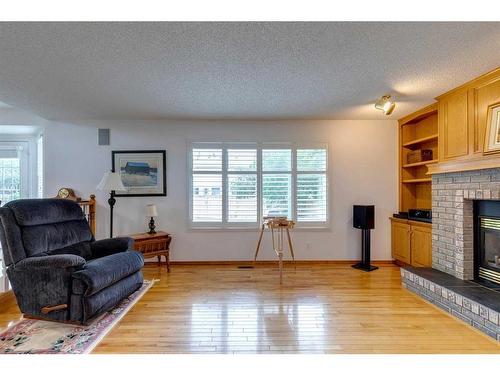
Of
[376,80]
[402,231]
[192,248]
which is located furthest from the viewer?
[192,248]

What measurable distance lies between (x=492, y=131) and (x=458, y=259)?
4.86 ft

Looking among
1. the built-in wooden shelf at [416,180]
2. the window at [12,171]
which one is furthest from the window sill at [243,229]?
the window at [12,171]

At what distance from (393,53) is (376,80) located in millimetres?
618

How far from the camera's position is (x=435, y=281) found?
300cm

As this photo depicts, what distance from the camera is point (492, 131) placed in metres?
2.77

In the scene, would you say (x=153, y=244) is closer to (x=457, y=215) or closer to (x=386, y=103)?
(x=386, y=103)

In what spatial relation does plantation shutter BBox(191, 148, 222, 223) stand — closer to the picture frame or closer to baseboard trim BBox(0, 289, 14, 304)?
baseboard trim BBox(0, 289, 14, 304)

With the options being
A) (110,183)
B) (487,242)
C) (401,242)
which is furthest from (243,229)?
(487,242)

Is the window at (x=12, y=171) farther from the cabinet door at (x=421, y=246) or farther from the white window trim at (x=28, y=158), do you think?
the cabinet door at (x=421, y=246)

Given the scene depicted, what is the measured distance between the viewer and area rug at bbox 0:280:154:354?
209cm

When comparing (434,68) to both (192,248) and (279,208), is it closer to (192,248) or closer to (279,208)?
(279,208)

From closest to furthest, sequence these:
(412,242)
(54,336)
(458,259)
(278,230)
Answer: (54,336), (458,259), (412,242), (278,230)
